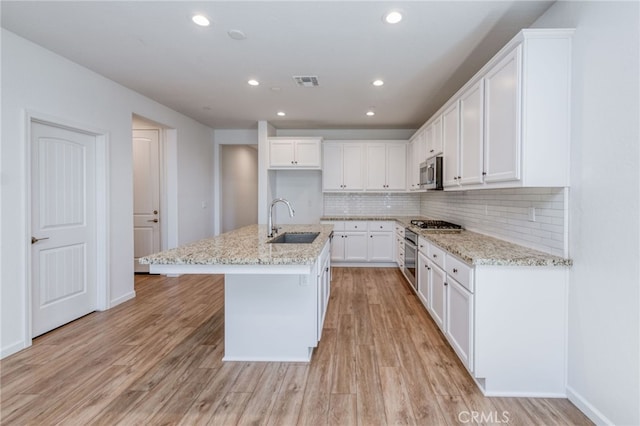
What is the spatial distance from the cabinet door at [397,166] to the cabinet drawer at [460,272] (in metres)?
3.24

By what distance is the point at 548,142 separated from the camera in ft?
6.16

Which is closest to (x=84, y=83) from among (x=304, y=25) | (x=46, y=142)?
(x=46, y=142)

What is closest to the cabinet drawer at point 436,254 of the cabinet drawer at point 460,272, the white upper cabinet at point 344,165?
the cabinet drawer at point 460,272

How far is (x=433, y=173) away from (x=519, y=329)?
6.73ft

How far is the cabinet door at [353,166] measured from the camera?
18.3 feet

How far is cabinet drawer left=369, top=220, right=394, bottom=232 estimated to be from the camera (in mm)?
5332

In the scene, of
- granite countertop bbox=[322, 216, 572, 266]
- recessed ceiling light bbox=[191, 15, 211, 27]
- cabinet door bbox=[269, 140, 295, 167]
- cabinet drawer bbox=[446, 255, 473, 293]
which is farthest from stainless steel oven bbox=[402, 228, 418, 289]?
recessed ceiling light bbox=[191, 15, 211, 27]

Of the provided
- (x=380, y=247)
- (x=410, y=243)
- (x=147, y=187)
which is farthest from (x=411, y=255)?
(x=147, y=187)

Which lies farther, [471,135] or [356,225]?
[356,225]

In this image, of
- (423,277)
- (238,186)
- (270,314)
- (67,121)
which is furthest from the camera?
(238,186)

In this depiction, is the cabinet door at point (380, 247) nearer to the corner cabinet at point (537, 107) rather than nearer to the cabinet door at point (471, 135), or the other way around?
the cabinet door at point (471, 135)

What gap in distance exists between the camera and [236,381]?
2.10m

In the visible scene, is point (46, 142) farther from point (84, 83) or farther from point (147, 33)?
point (147, 33)

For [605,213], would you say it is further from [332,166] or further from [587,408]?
[332,166]
